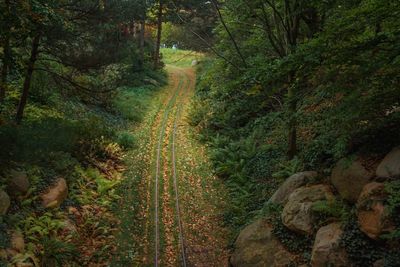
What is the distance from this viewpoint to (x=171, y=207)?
529 inches

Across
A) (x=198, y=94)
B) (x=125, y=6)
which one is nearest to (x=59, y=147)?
(x=125, y=6)

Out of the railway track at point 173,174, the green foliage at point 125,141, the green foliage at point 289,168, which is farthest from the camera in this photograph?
the green foliage at point 125,141

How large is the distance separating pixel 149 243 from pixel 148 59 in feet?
90.8

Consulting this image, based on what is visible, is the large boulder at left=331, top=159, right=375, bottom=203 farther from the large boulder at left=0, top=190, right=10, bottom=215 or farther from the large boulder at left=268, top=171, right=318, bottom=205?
the large boulder at left=0, top=190, right=10, bottom=215

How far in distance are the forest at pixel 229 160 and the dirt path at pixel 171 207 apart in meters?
0.07

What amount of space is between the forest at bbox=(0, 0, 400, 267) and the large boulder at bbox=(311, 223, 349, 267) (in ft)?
0.11

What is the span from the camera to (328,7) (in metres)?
10.6

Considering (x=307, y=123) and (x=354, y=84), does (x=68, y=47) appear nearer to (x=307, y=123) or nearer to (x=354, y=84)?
(x=307, y=123)

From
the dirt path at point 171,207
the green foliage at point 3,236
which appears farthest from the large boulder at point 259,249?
the green foliage at point 3,236

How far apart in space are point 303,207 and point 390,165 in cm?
237

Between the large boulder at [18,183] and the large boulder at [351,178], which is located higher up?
the large boulder at [351,178]

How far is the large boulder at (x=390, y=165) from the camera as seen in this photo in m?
7.51

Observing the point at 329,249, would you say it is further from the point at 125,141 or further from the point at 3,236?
the point at 125,141

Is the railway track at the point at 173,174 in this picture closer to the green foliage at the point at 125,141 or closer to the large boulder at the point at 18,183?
the green foliage at the point at 125,141
